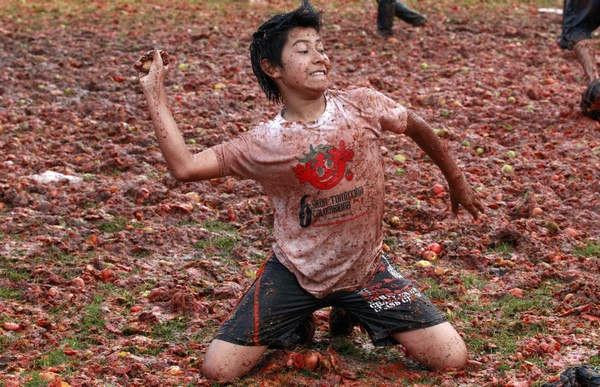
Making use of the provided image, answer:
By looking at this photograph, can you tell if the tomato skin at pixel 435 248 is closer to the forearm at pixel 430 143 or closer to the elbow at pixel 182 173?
the forearm at pixel 430 143

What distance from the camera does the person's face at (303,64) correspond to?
371 centimetres

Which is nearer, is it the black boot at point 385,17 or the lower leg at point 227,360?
the lower leg at point 227,360

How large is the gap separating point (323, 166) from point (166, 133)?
0.65 m

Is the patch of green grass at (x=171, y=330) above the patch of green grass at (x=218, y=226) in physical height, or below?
below

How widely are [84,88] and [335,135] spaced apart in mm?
5057

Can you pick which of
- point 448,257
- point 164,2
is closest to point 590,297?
point 448,257

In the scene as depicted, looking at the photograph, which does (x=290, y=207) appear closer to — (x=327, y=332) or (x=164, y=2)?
(x=327, y=332)

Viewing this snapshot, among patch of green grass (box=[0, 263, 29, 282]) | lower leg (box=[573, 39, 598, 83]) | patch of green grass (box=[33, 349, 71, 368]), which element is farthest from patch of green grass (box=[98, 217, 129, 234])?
lower leg (box=[573, 39, 598, 83])

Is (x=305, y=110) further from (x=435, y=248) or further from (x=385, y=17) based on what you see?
(x=385, y=17)

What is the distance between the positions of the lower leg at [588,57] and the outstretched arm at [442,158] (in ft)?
11.7

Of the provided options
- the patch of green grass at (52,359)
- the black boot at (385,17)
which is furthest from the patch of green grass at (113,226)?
the black boot at (385,17)

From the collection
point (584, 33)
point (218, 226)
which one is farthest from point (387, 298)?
point (584, 33)

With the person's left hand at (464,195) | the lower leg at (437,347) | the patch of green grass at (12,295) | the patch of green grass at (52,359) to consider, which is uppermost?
the person's left hand at (464,195)

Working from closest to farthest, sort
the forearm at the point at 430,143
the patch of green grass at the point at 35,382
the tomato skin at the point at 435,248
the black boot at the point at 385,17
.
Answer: the patch of green grass at the point at 35,382, the forearm at the point at 430,143, the tomato skin at the point at 435,248, the black boot at the point at 385,17
